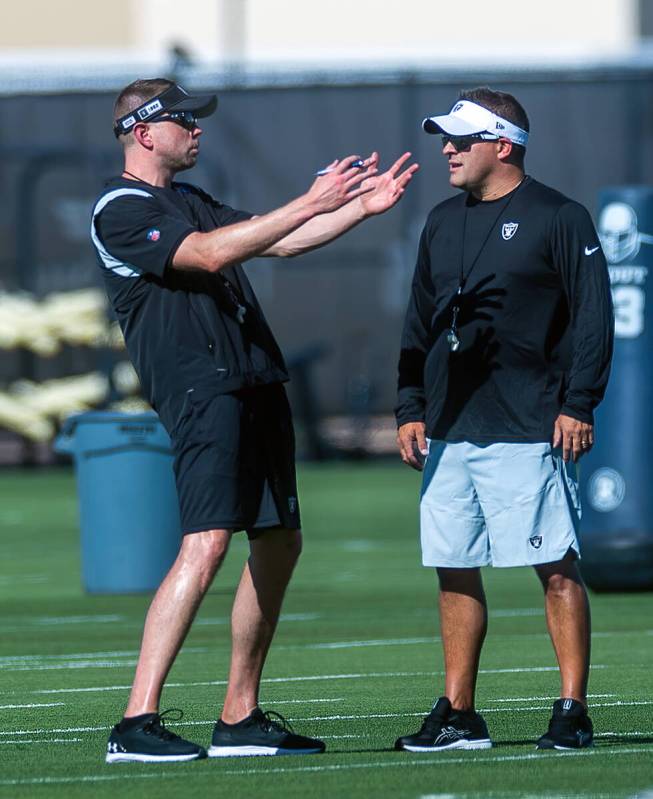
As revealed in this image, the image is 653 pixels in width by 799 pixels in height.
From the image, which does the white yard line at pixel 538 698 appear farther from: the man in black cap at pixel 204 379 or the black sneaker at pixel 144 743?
the black sneaker at pixel 144 743

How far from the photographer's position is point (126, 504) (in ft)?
41.9

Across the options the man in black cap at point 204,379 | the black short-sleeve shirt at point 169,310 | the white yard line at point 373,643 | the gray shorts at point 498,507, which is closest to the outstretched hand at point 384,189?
→ the man in black cap at point 204,379

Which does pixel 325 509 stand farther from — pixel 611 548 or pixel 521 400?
pixel 521 400

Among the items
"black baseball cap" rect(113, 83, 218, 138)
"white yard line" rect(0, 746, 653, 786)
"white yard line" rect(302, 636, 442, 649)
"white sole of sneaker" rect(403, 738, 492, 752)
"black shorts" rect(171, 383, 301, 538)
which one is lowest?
"white yard line" rect(302, 636, 442, 649)

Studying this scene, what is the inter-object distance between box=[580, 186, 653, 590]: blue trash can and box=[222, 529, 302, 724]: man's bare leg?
543 centimetres

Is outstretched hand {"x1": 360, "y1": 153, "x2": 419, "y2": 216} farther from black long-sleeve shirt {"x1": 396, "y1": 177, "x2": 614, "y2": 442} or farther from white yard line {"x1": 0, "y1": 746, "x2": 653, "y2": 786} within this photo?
white yard line {"x1": 0, "y1": 746, "x2": 653, "y2": 786}

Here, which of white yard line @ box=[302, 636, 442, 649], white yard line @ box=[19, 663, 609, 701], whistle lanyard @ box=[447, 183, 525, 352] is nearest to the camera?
whistle lanyard @ box=[447, 183, 525, 352]

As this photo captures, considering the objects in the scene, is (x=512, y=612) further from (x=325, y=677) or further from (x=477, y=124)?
(x=477, y=124)

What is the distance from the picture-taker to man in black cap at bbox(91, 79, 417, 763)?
21.5 ft

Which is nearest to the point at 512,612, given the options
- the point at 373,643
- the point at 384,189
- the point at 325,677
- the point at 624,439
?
the point at 624,439

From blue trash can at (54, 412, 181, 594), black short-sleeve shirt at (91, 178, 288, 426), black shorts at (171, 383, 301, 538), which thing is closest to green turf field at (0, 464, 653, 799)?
blue trash can at (54, 412, 181, 594)

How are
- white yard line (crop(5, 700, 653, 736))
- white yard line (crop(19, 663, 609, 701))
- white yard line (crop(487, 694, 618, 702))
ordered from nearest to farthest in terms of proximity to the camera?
white yard line (crop(5, 700, 653, 736)), white yard line (crop(487, 694, 618, 702)), white yard line (crop(19, 663, 609, 701))

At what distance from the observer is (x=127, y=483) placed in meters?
12.8

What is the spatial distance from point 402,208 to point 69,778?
18.4m
